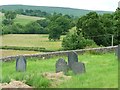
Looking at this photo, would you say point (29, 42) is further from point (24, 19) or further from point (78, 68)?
point (78, 68)

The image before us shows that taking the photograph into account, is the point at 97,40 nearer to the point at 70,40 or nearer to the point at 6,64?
the point at 70,40

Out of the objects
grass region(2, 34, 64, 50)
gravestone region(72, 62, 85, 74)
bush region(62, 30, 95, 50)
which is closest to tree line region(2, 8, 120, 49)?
bush region(62, 30, 95, 50)

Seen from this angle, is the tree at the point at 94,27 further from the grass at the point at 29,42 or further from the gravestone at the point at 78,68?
the gravestone at the point at 78,68

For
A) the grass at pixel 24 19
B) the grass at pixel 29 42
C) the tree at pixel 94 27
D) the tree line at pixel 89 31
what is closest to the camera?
the tree line at pixel 89 31

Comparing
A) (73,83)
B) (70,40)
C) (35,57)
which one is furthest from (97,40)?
(73,83)

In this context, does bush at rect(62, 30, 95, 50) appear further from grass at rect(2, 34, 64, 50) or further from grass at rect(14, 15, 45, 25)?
grass at rect(14, 15, 45, 25)

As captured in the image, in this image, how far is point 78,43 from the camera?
28906 mm

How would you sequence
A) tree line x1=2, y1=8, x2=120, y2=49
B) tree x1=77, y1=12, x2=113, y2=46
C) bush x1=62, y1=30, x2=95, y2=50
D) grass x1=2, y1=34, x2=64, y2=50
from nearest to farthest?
bush x1=62, y1=30, x2=95, y2=50, tree line x1=2, y1=8, x2=120, y2=49, tree x1=77, y1=12, x2=113, y2=46, grass x1=2, y1=34, x2=64, y2=50

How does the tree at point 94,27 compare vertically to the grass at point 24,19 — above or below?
above

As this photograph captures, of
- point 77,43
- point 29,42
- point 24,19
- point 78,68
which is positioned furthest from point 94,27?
point 24,19

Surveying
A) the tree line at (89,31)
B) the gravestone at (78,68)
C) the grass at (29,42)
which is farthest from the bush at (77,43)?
the gravestone at (78,68)

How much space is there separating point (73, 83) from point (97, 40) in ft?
77.5

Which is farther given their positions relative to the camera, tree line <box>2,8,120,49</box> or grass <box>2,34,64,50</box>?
grass <box>2,34,64,50</box>

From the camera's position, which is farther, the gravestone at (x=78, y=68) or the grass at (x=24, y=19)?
the grass at (x=24, y=19)
